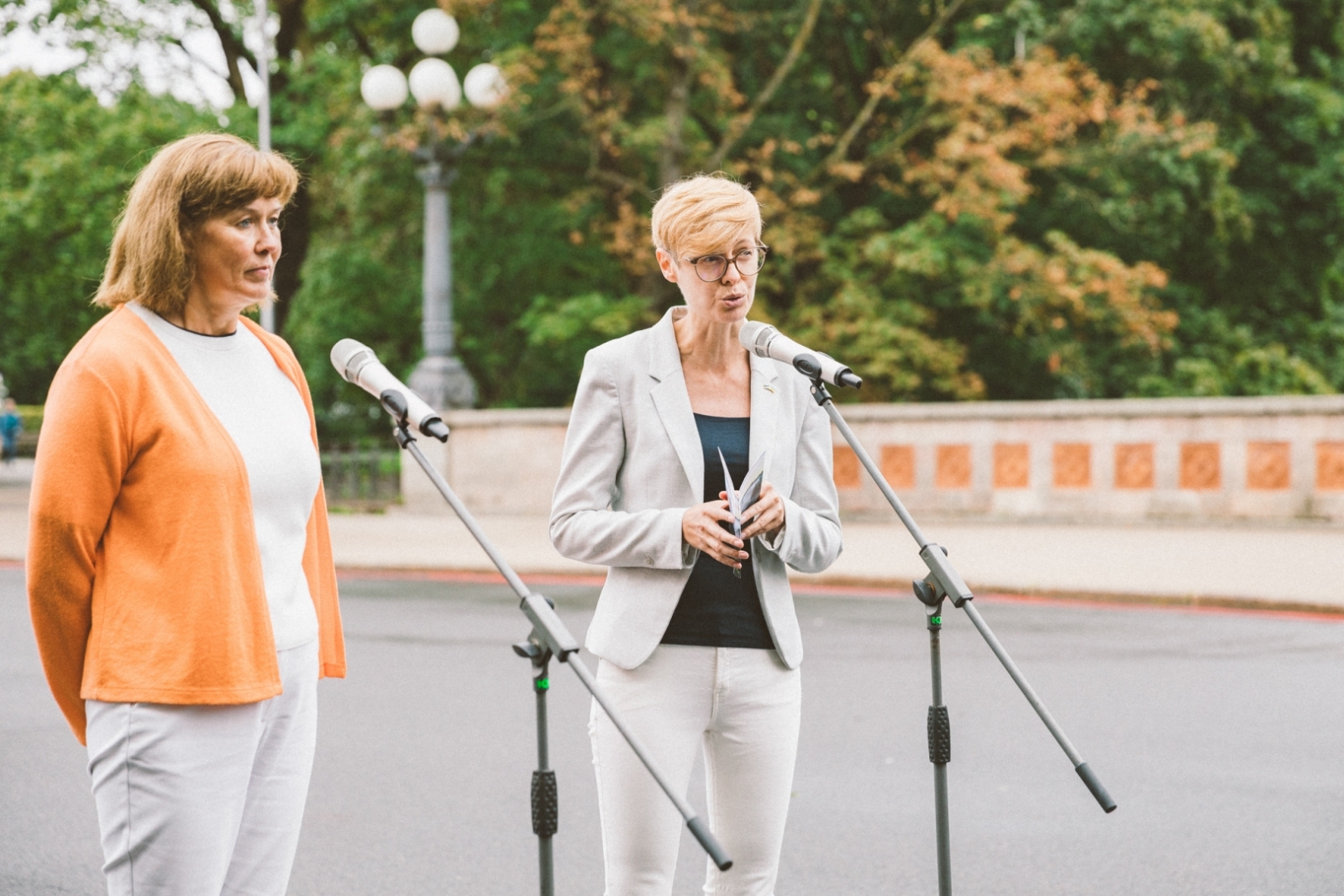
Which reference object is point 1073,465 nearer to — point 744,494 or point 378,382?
point 744,494

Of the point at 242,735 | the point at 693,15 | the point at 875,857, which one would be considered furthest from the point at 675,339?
the point at 693,15

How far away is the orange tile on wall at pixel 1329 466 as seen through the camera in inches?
557

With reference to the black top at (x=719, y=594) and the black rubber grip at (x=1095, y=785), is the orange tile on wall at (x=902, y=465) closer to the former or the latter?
the black rubber grip at (x=1095, y=785)

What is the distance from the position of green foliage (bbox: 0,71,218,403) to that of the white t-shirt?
62.6 feet

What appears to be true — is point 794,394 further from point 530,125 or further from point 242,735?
point 530,125

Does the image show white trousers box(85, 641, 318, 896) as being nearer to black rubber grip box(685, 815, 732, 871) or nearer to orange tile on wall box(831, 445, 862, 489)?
black rubber grip box(685, 815, 732, 871)

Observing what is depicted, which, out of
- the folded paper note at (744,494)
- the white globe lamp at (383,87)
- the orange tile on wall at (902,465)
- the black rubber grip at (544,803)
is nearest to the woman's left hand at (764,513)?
the folded paper note at (744,494)

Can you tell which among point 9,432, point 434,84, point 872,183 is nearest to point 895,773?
point 434,84

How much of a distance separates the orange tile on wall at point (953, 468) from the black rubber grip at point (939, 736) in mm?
12613

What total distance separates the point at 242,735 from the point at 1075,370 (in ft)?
54.6

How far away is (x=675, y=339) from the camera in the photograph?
297 cm

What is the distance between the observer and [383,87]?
49.1ft

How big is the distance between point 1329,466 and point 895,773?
10.3 metres

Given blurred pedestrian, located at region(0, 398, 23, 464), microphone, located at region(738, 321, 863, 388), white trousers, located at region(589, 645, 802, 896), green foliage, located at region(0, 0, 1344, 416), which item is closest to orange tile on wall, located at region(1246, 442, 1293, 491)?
green foliage, located at region(0, 0, 1344, 416)
